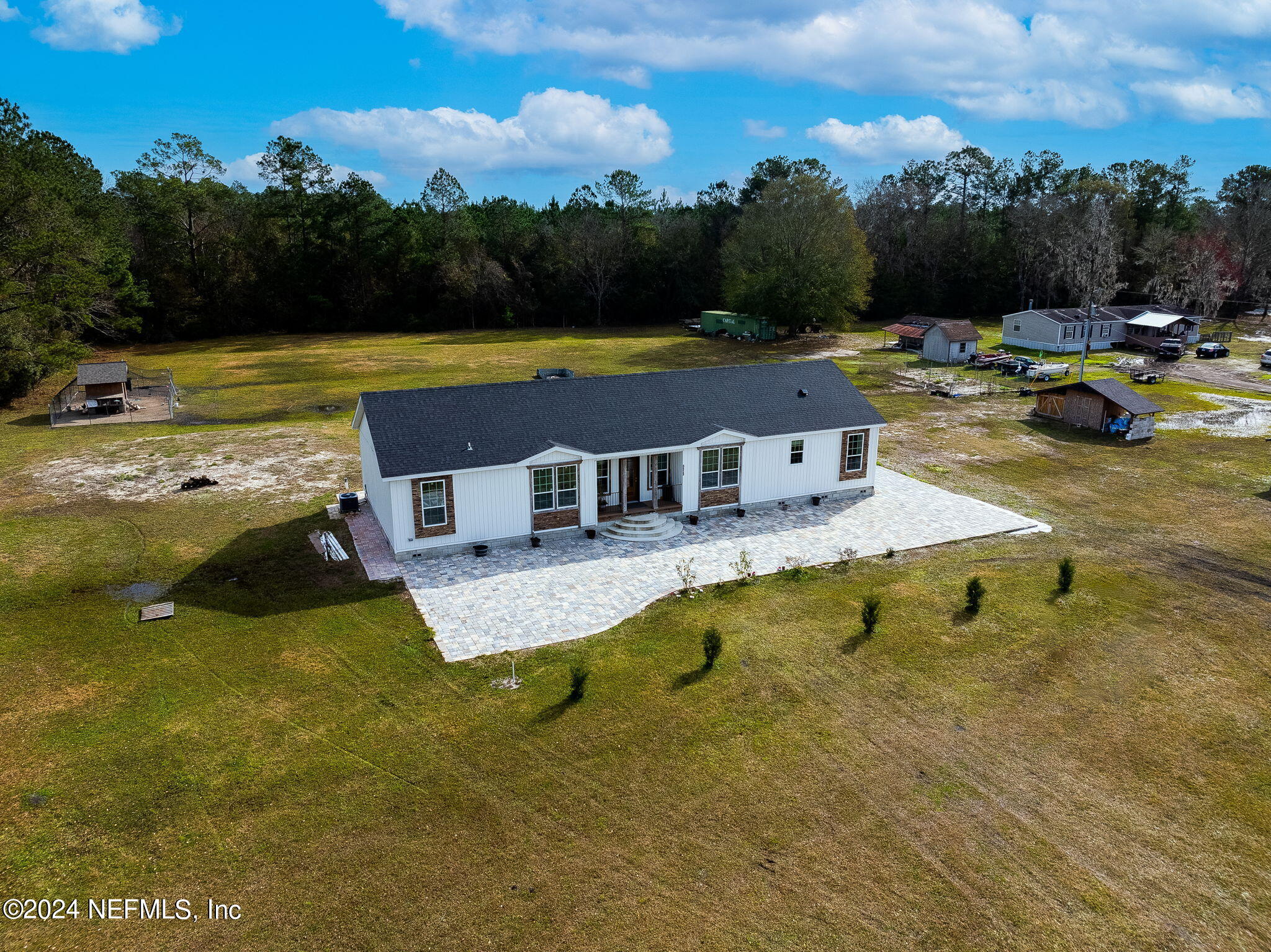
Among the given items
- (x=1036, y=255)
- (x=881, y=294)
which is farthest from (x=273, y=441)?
(x=1036, y=255)

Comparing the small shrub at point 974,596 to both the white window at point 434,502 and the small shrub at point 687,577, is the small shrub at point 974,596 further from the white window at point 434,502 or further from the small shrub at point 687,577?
the white window at point 434,502

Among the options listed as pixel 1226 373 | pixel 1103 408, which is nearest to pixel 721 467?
pixel 1103 408

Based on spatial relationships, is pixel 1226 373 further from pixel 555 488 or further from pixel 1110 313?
pixel 555 488

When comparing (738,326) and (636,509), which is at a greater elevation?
(738,326)

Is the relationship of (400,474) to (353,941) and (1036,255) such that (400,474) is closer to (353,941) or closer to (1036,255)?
(353,941)

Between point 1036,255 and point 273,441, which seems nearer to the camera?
point 273,441

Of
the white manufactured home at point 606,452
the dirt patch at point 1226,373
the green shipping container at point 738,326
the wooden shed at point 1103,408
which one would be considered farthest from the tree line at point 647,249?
the white manufactured home at point 606,452
